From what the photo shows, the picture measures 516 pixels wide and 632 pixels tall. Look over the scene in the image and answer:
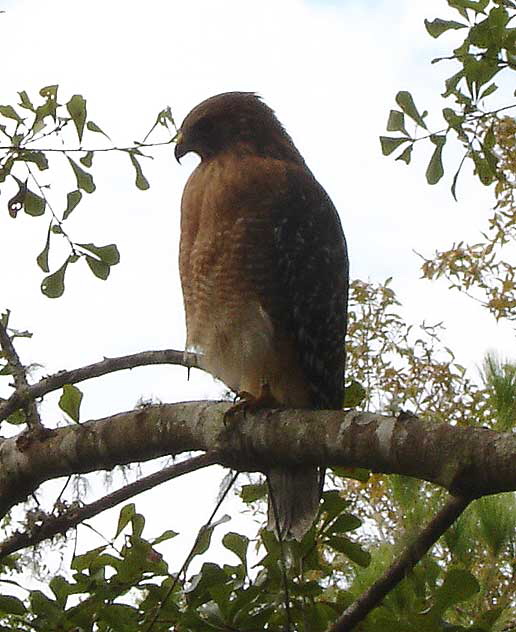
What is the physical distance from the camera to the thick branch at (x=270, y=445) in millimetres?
1802

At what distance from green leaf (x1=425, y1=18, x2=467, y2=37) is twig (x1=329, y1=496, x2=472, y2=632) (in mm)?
1396

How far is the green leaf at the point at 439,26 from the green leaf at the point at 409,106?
0.74 feet

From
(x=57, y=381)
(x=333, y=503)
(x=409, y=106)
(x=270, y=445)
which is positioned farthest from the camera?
(x=57, y=381)

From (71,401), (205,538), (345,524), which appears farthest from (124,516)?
(345,524)

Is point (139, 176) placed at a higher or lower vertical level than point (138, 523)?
higher

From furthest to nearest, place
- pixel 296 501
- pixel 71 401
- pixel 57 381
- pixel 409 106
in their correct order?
pixel 296 501 < pixel 57 381 < pixel 409 106 < pixel 71 401

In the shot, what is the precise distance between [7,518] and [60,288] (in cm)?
70

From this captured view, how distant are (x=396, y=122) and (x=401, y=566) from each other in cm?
127

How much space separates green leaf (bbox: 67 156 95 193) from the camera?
302cm

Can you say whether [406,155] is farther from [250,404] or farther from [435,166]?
[250,404]

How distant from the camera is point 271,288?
3283 millimetres

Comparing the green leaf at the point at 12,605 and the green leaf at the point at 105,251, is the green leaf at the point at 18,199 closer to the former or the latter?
the green leaf at the point at 105,251

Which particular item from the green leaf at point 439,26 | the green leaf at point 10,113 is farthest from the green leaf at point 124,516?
the green leaf at point 439,26

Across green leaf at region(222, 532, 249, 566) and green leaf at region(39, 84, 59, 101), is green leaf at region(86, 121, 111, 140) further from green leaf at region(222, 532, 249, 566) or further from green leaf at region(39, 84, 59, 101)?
green leaf at region(222, 532, 249, 566)
